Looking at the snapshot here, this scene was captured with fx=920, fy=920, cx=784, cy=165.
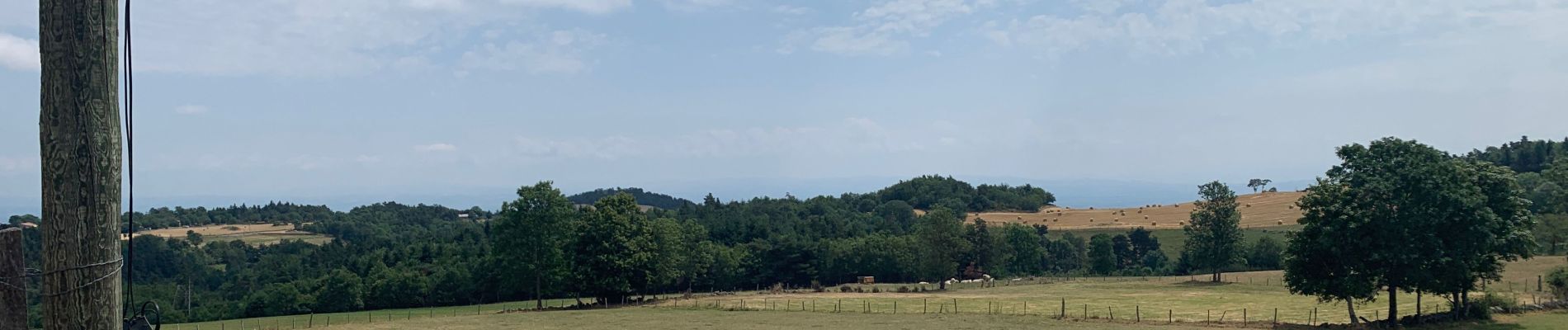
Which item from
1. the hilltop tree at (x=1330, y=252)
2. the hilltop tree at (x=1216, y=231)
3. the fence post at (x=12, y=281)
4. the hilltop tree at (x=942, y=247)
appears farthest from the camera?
the hilltop tree at (x=942, y=247)

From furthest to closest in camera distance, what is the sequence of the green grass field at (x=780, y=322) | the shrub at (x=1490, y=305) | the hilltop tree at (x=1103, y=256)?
the hilltop tree at (x=1103, y=256) → the shrub at (x=1490, y=305) → the green grass field at (x=780, y=322)

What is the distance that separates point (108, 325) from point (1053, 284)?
282ft

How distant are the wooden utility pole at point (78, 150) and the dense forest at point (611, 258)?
6409 centimetres

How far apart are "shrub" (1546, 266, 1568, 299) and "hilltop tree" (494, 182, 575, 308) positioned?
62.5 metres

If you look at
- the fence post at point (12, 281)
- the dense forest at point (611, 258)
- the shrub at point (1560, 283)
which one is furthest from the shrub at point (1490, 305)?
the fence post at point (12, 281)

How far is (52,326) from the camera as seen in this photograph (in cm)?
644

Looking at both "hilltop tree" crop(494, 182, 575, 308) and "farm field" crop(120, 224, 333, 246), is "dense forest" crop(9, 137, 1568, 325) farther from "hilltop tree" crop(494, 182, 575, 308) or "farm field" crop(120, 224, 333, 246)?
"farm field" crop(120, 224, 333, 246)

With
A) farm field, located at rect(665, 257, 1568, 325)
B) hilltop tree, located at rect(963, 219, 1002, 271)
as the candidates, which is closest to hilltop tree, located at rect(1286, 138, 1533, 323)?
farm field, located at rect(665, 257, 1568, 325)

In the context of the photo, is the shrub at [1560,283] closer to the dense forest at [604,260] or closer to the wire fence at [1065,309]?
the wire fence at [1065,309]

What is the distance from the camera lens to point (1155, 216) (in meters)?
139

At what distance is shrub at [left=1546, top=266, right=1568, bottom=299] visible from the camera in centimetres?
4838

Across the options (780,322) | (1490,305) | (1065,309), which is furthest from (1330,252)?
(780,322)

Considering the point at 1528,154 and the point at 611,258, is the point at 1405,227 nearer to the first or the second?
the point at 611,258

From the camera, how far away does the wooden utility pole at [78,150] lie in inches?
242
